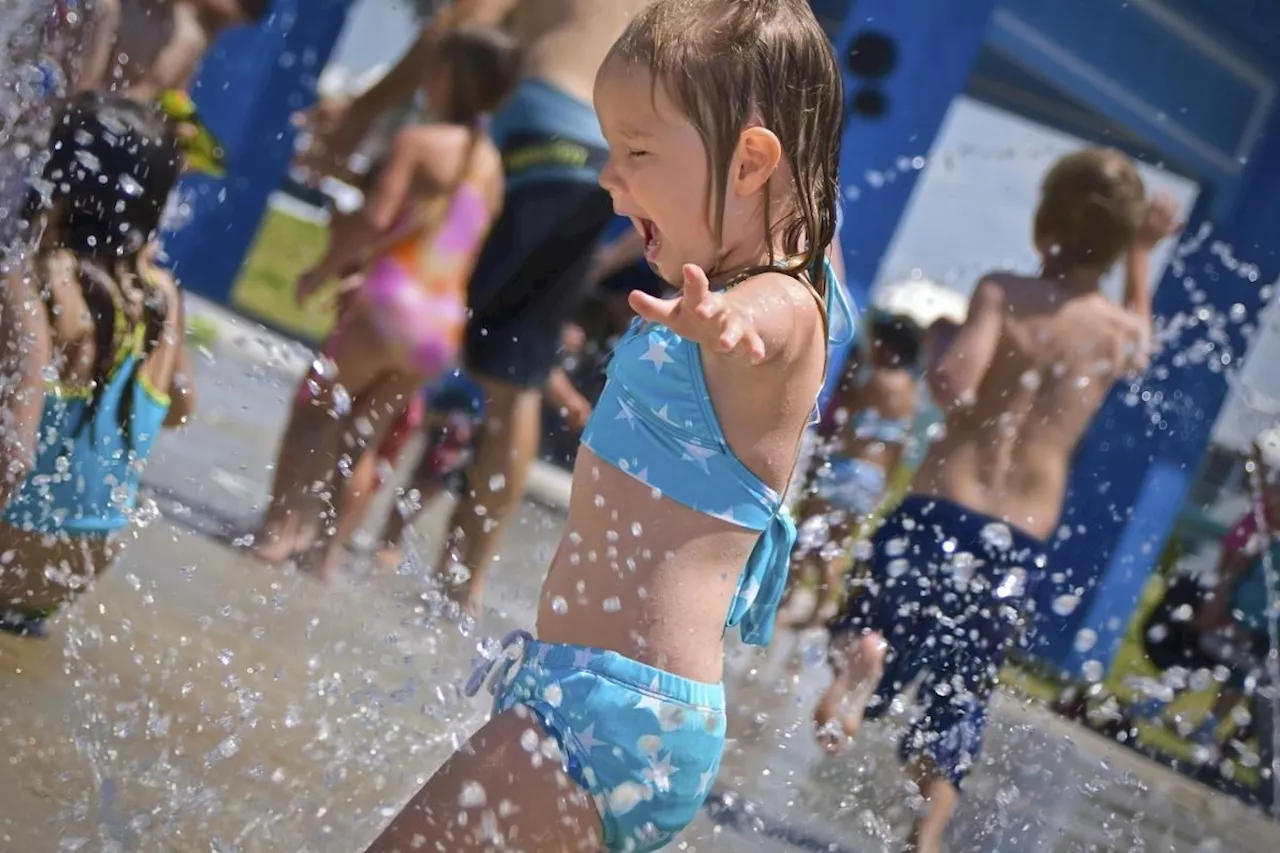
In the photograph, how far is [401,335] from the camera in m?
4.09

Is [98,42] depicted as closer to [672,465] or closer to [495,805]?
[672,465]

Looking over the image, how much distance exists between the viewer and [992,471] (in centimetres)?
379

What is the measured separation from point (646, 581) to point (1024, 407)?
219 cm

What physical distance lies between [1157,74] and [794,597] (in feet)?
13.4

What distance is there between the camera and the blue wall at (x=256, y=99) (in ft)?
24.1

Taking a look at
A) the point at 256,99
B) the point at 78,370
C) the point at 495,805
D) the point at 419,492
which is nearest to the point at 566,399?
the point at 419,492

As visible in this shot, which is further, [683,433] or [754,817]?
[754,817]

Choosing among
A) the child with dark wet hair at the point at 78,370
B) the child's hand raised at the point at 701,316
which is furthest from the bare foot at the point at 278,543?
the child's hand raised at the point at 701,316

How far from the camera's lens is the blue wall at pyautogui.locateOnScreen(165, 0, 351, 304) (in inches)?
290

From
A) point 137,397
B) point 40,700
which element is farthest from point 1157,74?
point 40,700

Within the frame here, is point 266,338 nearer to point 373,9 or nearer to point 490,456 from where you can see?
point 373,9

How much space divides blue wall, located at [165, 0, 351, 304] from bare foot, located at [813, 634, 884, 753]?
14.2ft

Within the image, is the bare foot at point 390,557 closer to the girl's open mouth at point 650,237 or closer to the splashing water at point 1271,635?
the girl's open mouth at point 650,237

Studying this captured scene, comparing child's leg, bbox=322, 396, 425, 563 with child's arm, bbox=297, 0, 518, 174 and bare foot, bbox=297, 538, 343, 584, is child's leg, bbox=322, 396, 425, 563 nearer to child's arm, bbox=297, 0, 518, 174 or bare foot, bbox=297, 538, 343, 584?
bare foot, bbox=297, 538, 343, 584
